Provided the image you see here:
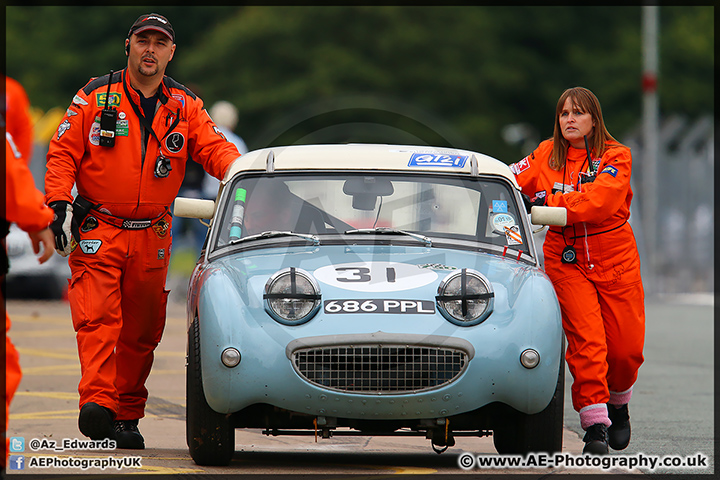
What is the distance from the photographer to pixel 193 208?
22.9 feet

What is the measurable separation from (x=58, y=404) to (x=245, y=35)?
3268cm

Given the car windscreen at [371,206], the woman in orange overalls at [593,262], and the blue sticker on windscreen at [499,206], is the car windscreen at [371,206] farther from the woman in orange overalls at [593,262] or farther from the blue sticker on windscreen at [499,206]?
the woman in orange overalls at [593,262]

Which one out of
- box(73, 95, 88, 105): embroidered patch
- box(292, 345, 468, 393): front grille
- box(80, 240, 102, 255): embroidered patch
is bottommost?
box(292, 345, 468, 393): front grille

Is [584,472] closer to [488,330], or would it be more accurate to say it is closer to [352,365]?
[488,330]

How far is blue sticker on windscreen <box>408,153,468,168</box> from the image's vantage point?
711 centimetres

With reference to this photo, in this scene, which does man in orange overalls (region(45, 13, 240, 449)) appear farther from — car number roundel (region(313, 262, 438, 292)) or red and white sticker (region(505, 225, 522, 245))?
red and white sticker (region(505, 225, 522, 245))

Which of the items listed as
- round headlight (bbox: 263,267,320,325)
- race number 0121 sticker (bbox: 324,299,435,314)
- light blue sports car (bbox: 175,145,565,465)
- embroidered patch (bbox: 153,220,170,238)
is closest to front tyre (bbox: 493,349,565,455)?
light blue sports car (bbox: 175,145,565,465)

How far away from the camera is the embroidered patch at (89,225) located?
7.08 m

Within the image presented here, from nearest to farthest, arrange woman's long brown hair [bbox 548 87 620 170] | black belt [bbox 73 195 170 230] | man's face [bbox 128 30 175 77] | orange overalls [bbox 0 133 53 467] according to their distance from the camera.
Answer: orange overalls [bbox 0 133 53 467] < black belt [bbox 73 195 170 230] < man's face [bbox 128 30 175 77] < woman's long brown hair [bbox 548 87 620 170]

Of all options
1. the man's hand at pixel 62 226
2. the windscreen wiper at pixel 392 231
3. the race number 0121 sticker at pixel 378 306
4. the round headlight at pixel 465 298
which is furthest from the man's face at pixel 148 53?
the round headlight at pixel 465 298

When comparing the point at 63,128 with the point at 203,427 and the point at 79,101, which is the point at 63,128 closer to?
the point at 79,101

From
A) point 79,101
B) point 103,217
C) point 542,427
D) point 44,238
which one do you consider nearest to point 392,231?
point 542,427

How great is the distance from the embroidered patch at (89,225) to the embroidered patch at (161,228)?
36 cm

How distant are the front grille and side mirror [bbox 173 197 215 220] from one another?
1.45 metres
